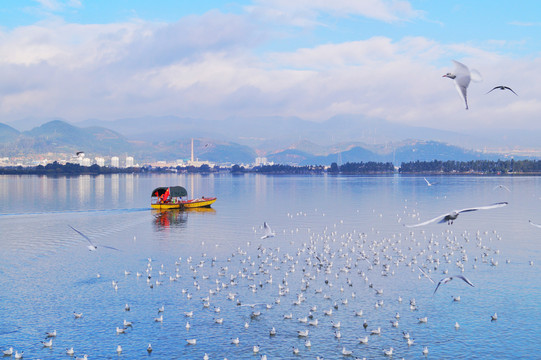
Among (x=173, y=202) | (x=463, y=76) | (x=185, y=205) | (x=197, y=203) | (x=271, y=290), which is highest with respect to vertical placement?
(x=463, y=76)

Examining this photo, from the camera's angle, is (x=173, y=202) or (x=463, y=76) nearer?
(x=463, y=76)

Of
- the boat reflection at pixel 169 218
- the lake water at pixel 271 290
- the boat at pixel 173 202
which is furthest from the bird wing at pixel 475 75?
the boat at pixel 173 202

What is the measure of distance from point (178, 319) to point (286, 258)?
18.3 meters

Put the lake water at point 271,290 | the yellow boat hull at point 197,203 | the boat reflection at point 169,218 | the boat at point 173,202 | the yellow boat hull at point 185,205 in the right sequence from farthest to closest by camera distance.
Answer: the yellow boat hull at point 197,203 → the boat at point 173,202 → the yellow boat hull at point 185,205 → the boat reflection at point 169,218 → the lake water at point 271,290

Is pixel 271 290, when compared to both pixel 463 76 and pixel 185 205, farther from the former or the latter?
pixel 185 205

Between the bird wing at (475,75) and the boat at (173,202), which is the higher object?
the bird wing at (475,75)

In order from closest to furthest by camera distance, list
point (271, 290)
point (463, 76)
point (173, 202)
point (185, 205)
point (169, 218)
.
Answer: point (463, 76), point (271, 290), point (169, 218), point (173, 202), point (185, 205)

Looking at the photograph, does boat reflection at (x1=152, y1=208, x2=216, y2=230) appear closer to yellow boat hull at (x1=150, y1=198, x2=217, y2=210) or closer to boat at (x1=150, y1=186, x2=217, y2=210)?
yellow boat hull at (x1=150, y1=198, x2=217, y2=210)

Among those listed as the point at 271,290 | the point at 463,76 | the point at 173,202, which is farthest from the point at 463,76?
the point at 173,202

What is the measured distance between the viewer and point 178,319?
31.6m

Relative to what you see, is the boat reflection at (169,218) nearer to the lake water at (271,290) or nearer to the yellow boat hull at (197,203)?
the yellow boat hull at (197,203)


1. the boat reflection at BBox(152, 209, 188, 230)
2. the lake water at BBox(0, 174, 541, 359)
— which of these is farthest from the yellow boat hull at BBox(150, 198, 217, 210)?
the lake water at BBox(0, 174, 541, 359)

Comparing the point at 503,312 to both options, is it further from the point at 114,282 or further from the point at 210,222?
the point at 210,222

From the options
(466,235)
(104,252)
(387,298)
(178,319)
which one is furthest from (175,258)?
(466,235)
